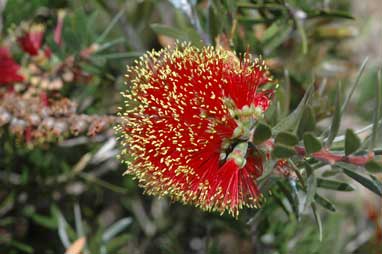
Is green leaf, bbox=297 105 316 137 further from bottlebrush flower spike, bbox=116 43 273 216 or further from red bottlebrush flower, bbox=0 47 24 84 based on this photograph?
red bottlebrush flower, bbox=0 47 24 84

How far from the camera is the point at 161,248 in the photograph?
2.01 metres

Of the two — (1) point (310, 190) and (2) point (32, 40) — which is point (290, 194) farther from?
(2) point (32, 40)

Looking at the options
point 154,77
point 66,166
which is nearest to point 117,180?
point 66,166

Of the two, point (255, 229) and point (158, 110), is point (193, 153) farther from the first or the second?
point (255, 229)

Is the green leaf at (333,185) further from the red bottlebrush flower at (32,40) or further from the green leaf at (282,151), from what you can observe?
the red bottlebrush flower at (32,40)

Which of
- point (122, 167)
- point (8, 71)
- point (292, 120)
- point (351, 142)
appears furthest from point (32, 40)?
point (351, 142)

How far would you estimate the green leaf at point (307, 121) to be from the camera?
3.49 ft

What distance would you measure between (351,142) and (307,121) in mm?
91

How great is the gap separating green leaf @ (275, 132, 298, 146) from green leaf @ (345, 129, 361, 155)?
0.09 meters

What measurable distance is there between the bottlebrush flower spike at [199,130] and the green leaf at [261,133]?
5 centimetres

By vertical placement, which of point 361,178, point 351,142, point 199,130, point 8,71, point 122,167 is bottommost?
point 122,167

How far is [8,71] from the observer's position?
1.71m

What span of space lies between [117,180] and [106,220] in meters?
0.20

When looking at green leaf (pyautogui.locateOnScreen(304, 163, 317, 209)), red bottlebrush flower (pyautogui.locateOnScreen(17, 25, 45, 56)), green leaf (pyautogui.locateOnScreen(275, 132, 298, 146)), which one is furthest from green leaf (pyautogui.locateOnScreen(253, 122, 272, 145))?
red bottlebrush flower (pyautogui.locateOnScreen(17, 25, 45, 56))
